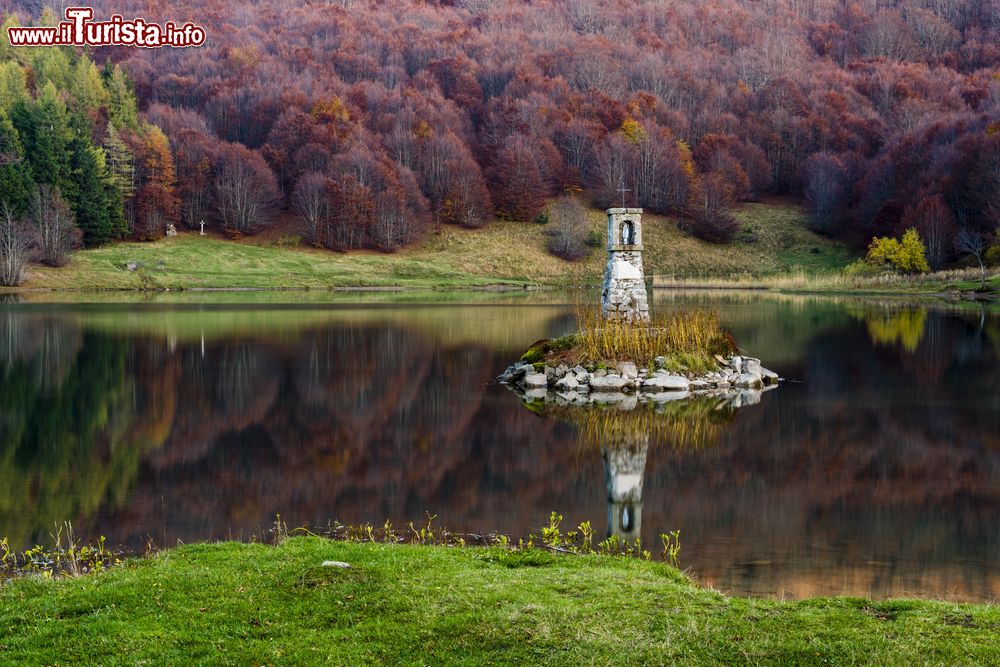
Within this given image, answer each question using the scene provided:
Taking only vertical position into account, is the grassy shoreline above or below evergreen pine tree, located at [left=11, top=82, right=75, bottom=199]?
below

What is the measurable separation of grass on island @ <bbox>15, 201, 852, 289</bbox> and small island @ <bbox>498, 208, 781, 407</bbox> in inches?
2360

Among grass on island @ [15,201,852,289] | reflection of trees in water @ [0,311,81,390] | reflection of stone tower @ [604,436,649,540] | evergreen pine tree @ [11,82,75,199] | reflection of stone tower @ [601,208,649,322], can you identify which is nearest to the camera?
reflection of stone tower @ [604,436,649,540]

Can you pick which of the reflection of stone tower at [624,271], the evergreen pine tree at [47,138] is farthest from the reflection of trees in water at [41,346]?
the evergreen pine tree at [47,138]

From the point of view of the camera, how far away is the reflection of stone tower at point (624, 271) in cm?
3284

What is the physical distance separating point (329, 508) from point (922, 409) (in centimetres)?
1751

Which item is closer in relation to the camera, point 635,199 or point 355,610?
point 355,610

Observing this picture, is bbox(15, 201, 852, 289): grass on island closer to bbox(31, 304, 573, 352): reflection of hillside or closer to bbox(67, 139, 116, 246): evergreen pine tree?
bbox(67, 139, 116, 246): evergreen pine tree

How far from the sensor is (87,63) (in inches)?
5167

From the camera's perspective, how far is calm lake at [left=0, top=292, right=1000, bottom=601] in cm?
1448

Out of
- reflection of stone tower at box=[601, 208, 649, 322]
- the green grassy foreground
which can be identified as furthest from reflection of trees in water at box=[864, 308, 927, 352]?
the green grassy foreground

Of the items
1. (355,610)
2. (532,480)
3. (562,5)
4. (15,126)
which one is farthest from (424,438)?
(562,5)

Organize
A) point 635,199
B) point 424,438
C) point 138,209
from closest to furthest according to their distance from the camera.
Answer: point 424,438, point 138,209, point 635,199

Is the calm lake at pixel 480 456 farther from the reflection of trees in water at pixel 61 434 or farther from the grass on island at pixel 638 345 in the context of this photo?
the grass on island at pixel 638 345

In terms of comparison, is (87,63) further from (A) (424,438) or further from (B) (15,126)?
(A) (424,438)
